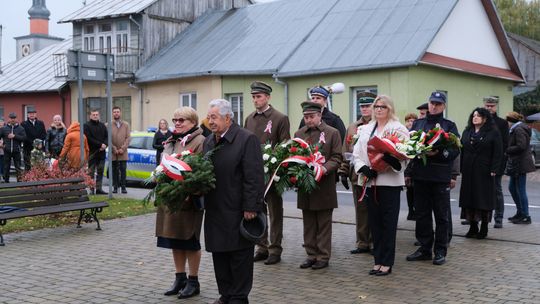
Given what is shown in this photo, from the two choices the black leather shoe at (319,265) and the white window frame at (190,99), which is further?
the white window frame at (190,99)

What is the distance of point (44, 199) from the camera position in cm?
1044

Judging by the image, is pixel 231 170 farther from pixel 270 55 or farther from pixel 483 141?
pixel 270 55

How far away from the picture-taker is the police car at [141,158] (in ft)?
60.0

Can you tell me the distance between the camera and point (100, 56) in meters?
13.9

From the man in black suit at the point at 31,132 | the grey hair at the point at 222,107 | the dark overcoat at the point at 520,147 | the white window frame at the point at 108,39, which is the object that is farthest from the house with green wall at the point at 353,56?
the grey hair at the point at 222,107

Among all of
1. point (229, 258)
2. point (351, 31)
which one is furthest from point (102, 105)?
point (229, 258)

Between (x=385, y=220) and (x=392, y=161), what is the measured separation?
662 millimetres

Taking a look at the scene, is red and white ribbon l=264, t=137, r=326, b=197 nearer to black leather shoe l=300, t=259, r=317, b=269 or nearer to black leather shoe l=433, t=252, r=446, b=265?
black leather shoe l=300, t=259, r=317, b=269

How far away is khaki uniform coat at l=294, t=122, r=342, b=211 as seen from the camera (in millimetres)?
7984

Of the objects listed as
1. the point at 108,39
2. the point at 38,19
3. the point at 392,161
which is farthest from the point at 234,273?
the point at 38,19

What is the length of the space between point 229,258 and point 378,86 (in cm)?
1831

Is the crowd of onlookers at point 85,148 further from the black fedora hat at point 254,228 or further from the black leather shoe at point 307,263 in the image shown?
the black fedora hat at point 254,228

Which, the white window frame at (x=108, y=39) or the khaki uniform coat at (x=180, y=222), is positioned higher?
the white window frame at (x=108, y=39)

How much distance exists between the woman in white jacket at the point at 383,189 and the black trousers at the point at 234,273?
2043 mm
